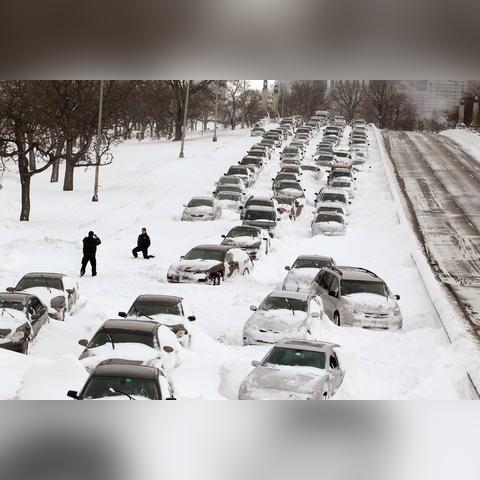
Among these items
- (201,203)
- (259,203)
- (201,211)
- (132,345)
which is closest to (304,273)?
(132,345)

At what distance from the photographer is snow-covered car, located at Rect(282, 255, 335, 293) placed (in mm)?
26641

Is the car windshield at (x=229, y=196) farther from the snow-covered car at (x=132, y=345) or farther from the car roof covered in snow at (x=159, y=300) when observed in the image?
the snow-covered car at (x=132, y=345)

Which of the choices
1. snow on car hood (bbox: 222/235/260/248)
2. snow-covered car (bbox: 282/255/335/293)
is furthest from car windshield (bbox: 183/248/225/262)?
snow on car hood (bbox: 222/235/260/248)

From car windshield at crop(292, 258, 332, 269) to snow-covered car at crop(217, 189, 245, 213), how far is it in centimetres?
1644

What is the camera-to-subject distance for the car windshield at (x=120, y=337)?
55.8 ft

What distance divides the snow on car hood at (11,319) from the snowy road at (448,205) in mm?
11735

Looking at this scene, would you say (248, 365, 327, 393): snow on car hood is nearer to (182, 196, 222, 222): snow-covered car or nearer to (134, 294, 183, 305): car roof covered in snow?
(134, 294, 183, 305): car roof covered in snow

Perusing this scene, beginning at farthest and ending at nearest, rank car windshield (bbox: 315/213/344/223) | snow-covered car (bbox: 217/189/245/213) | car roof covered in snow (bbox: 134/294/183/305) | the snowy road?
1. snow-covered car (bbox: 217/189/245/213)
2. car windshield (bbox: 315/213/344/223)
3. the snowy road
4. car roof covered in snow (bbox: 134/294/183/305)

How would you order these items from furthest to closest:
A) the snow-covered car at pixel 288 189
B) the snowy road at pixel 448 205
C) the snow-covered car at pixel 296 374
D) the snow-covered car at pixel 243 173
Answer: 1. the snow-covered car at pixel 243 173
2. the snow-covered car at pixel 288 189
3. the snowy road at pixel 448 205
4. the snow-covered car at pixel 296 374

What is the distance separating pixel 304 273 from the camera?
2722 cm

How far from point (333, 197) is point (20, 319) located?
29802 mm

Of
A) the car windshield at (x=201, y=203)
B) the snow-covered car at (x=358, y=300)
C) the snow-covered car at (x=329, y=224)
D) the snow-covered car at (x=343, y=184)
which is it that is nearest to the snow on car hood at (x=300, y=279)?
the snow-covered car at (x=358, y=300)
